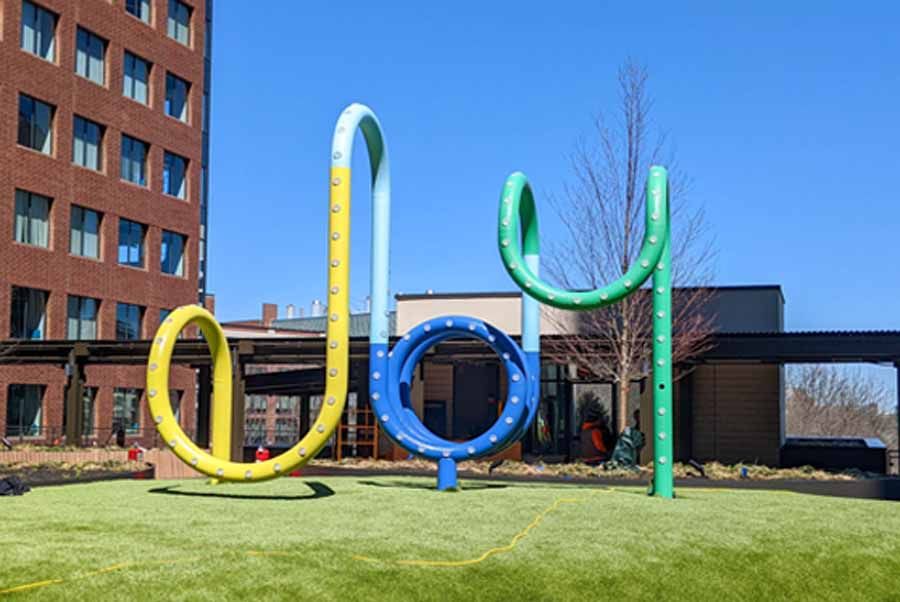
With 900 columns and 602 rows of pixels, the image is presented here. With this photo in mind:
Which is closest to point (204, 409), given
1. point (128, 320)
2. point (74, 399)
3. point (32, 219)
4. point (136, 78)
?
point (74, 399)

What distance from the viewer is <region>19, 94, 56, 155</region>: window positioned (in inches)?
1513

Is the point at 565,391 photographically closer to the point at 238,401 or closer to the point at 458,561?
the point at 238,401

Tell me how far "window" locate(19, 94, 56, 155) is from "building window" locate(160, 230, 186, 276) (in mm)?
7220

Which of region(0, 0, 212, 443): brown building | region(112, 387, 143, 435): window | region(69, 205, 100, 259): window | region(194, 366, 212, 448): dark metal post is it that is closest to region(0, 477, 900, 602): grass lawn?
region(194, 366, 212, 448): dark metal post

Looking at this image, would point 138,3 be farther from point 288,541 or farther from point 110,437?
point 288,541

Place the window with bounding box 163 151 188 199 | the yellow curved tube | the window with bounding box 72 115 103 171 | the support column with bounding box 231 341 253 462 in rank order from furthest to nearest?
the window with bounding box 163 151 188 199 < the window with bounding box 72 115 103 171 < the support column with bounding box 231 341 253 462 < the yellow curved tube

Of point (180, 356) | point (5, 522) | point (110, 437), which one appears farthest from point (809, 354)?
point (110, 437)

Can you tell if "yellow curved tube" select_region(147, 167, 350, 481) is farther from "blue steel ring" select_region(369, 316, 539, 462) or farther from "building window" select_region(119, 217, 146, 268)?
"building window" select_region(119, 217, 146, 268)

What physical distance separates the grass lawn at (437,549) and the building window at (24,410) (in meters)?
25.6

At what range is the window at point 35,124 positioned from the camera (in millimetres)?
38438

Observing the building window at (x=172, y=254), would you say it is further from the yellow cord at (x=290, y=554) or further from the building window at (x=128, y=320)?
the yellow cord at (x=290, y=554)

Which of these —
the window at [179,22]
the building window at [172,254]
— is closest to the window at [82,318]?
the building window at [172,254]

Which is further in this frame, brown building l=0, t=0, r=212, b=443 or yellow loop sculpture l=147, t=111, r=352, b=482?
brown building l=0, t=0, r=212, b=443

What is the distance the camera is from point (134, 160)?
44.1 m
